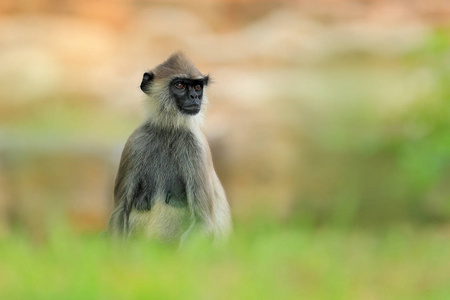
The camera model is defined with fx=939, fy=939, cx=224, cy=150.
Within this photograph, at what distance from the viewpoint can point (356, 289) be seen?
4.85m

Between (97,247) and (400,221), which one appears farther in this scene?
(400,221)

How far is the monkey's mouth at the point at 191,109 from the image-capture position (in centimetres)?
554

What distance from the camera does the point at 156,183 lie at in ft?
17.8

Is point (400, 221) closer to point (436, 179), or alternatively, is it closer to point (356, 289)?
point (436, 179)

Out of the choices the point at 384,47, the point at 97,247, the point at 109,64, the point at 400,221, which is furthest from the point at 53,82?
the point at 97,247

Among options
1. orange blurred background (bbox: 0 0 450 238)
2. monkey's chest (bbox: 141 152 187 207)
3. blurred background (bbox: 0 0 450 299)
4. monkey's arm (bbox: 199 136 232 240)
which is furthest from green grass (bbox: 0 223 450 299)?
orange blurred background (bbox: 0 0 450 238)

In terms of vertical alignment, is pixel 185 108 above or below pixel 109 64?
below

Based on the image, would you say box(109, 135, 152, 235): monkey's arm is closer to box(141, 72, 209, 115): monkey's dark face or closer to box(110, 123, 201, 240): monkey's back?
box(110, 123, 201, 240): monkey's back

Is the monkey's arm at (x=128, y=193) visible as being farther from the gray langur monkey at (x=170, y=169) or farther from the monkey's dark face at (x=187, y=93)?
the monkey's dark face at (x=187, y=93)

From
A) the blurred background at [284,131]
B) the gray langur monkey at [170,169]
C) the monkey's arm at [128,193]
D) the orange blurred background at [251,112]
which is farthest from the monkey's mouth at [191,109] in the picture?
the orange blurred background at [251,112]

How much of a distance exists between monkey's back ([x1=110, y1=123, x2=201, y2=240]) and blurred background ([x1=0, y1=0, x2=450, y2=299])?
1.50 meters

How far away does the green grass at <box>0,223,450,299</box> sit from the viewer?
14.1ft

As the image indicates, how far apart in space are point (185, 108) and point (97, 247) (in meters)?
→ 1.00

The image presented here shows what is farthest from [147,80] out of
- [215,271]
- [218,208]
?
[215,271]
